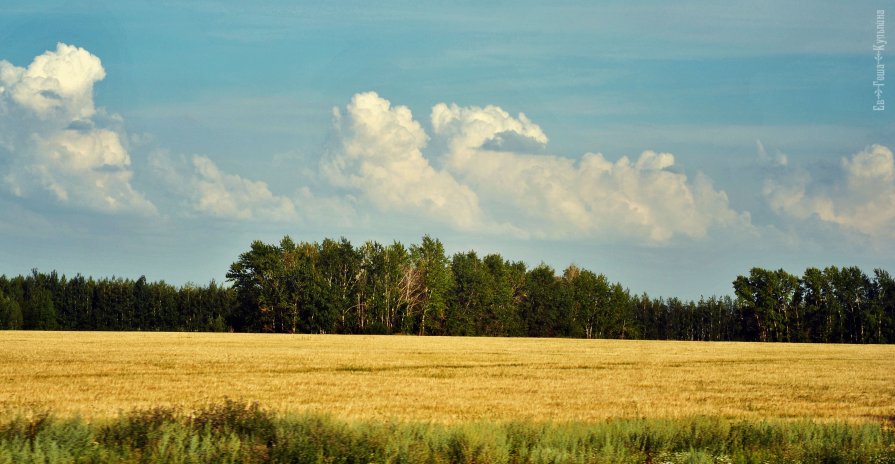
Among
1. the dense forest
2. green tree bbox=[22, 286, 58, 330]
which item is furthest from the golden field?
green tree bbox=[22, 286, 58, 330]

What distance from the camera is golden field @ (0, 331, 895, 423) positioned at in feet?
83.8

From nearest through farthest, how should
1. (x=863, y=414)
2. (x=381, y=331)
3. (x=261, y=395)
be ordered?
(x=863, y=414) < (x=261, y=395) < (x=381, y=331)

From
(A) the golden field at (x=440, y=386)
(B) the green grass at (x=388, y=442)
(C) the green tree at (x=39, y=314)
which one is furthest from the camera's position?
(C) the green tree at (x=39, y=314)

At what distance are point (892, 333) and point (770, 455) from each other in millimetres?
146263

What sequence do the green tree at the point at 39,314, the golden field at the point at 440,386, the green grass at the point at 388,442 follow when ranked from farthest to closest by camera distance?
the green tree at the point at 39,314 < the golden field at the point at 440,386 < the green grass at the point at 388,442

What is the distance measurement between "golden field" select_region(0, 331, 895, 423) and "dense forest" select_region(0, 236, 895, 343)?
3167 inches

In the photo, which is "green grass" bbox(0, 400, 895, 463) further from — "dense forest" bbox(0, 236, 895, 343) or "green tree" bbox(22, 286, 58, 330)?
"green tree" bbox(22, 286, 58, 330)

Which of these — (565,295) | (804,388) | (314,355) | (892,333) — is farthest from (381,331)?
(804,388)

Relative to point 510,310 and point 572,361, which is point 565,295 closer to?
point 510,310

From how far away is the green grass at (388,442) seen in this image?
13125mm

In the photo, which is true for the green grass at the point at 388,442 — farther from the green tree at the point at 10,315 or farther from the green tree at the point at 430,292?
the green tree at the point at 10,315

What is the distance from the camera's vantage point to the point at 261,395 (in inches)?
1153

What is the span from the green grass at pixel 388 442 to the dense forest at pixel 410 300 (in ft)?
369

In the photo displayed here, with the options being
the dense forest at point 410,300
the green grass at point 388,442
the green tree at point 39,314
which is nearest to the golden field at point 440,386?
the green grass at point 388,442
